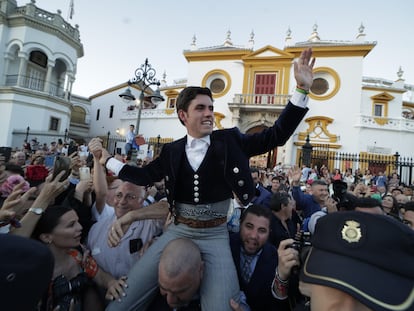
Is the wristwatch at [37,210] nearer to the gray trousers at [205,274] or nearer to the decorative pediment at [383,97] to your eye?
the gray trousers at [205,274]

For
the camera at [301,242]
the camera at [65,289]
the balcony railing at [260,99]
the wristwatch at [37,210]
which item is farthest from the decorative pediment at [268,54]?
the camera at [65,289]

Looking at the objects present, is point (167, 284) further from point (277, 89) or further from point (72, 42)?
point (72, 42)

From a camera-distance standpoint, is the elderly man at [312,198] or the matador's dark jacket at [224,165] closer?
the matador's dark jacket at [224,165]

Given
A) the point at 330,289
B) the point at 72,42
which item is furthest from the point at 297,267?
the point at 72,42

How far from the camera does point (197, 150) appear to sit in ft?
7.29

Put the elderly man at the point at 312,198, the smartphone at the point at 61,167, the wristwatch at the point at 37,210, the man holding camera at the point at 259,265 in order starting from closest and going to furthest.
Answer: the man holding camera at the point at 259,265 < the wristwatch at the point at 37,210 < the smartphone at the point at 61,167 < the elderly man at the point at 312,198

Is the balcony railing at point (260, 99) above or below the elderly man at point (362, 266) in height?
above

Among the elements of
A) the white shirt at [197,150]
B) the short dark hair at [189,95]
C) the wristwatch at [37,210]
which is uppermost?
the short dark hair at [189,95]

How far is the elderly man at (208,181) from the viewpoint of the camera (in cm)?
195

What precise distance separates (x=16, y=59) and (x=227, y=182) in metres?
25.9

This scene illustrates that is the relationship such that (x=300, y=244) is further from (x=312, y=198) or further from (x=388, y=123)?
(x=388, y=123)

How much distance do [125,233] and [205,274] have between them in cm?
93

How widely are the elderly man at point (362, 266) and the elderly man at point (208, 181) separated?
3.58 ft

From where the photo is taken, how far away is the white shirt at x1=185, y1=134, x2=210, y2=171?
2.19 metres
